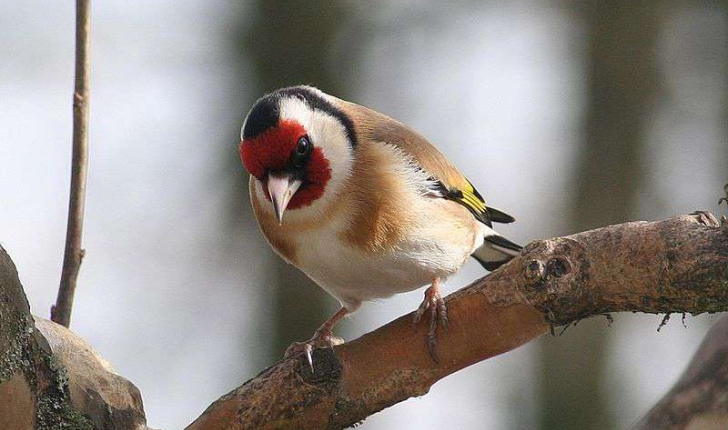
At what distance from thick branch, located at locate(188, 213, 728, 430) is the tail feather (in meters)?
1.38

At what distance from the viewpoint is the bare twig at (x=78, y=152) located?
10.2ft

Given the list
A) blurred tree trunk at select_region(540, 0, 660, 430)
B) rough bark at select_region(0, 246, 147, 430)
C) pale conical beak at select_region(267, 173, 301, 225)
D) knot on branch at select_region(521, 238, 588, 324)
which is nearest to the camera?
rough bark at select_region(0, 246, 147, 430)

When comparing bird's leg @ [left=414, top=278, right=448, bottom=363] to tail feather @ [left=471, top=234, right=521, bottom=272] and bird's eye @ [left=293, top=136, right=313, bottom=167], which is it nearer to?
bird's eye @ [left=293, top=136, right=313, bottom=167]

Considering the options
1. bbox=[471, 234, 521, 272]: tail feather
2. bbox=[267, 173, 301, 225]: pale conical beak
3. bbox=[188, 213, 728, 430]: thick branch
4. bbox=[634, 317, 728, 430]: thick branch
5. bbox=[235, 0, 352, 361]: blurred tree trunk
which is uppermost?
bbox=[235, 0, 352, 361]: blurred tree trunk

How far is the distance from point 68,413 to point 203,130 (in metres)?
6.17

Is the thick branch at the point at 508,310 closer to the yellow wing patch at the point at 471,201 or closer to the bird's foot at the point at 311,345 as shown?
the bird's foot at the point at 311,345

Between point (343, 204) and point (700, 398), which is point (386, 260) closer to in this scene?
point (343, 204)

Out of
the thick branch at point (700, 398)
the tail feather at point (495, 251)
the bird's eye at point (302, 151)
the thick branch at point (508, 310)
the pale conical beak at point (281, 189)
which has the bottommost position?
the thick branch at point (700, 398)

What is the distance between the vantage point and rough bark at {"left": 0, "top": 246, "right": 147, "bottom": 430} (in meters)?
2.68

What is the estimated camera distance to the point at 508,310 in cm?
322

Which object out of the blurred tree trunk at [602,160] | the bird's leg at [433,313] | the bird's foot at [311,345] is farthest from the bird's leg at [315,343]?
the blurred tree trunk at [602,160]

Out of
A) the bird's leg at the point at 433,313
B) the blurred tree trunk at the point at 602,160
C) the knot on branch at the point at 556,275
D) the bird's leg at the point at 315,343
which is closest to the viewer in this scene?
the knot on branch at the point at 556,275

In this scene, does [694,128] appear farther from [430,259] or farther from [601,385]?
[430,259]

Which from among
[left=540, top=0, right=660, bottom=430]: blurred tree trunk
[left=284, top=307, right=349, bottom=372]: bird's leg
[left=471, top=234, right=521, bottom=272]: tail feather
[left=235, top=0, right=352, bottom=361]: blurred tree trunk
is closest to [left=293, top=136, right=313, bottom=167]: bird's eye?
[left=284, top=307, right=349, bottom=372]: bird's leg
